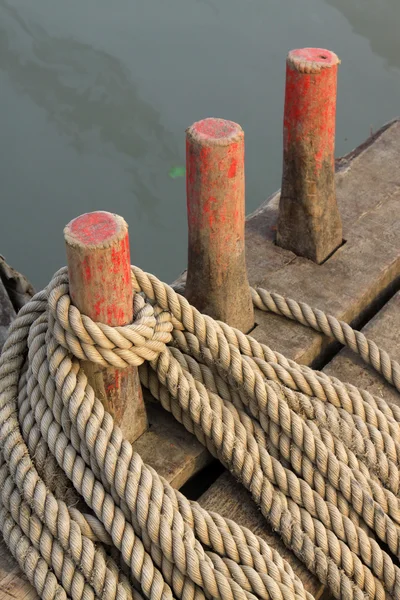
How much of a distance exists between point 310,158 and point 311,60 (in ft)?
1.11

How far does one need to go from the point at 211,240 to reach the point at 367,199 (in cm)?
105

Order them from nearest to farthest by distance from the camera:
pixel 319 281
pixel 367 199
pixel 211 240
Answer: pixel 211 240 → pixel 319 281 → pixel 367 199

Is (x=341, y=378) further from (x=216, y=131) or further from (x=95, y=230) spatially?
(x=95, y=230)

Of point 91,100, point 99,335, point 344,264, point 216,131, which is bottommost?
point 91,100

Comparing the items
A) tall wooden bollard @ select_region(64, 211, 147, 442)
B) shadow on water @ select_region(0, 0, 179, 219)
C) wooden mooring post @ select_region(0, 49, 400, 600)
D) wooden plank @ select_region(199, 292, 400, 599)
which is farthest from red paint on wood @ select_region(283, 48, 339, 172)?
shadow on water @ select_region(0, 0, 179, 219)

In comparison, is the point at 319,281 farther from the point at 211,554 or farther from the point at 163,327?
the point at 211,554

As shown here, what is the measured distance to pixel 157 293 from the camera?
216 centimetres

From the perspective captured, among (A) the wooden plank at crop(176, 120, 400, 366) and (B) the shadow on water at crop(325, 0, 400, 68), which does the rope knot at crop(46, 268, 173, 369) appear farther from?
(B) the shadow on water at crop(325, 0, 400, 68)

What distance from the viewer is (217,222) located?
2361 mm

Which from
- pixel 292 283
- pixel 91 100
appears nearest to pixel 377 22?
pixel 91 100

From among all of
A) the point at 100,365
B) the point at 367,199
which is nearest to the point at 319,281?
the point at 367,199

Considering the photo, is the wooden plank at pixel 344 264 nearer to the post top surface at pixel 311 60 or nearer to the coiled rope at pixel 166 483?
the coiled rope at pixel 166 483

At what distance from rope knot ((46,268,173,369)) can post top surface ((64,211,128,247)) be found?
179 mm

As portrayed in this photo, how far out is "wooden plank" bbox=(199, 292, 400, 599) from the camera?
6.88ft
